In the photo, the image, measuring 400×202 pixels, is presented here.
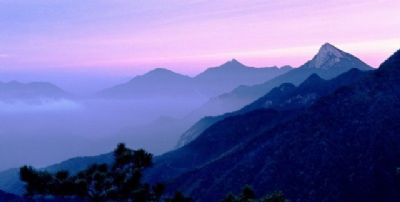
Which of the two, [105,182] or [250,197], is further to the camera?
[250,197]

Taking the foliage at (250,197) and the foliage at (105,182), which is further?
the foliage at (250,197)

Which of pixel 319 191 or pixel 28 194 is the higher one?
pixel 28 194

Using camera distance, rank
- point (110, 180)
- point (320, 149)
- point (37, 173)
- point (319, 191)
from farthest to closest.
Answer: point (320, 149) < point (319, 191) < point (110, 180) < point (37, 173)

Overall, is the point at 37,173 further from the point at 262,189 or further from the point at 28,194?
the point at 262,189

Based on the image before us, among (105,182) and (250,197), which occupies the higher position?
(105,182)

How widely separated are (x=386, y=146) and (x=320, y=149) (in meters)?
26.1

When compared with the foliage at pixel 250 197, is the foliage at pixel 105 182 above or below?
above

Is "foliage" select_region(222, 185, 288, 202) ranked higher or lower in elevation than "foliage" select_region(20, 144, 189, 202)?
lower

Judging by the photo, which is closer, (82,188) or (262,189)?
(82,188)

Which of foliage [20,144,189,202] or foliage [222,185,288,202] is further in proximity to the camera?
foliage [222,185,288,202]

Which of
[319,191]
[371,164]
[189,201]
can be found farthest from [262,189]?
[189,201]

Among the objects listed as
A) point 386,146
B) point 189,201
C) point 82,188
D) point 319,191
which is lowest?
point 319,191

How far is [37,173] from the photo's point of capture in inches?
1485

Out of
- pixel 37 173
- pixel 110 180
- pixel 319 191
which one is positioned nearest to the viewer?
pixel 37 173
